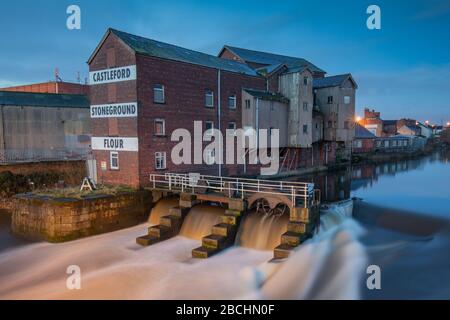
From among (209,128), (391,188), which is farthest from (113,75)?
(391,188)

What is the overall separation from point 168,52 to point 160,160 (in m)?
6.89

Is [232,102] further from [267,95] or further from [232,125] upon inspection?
[267,95]

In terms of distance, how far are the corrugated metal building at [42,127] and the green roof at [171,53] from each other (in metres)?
12.1

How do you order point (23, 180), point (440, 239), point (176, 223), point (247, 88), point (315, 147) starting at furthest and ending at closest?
1. point (315, 147)
2. point (247, 88)
3. point (23, 180)
4. point (176, 223)
5. point (440, 239)

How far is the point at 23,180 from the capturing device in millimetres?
22578

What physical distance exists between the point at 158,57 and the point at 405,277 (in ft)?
52.6

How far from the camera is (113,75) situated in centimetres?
1894

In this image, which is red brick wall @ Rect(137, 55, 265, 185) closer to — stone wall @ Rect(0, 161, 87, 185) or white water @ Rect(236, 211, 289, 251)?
white water @ Rect(236, 211, 289, 251)

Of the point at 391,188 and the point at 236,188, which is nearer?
the point at 236,188

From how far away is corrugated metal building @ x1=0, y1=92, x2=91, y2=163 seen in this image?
2589 centimetres

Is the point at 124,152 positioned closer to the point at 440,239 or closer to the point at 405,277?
the point at 405,277

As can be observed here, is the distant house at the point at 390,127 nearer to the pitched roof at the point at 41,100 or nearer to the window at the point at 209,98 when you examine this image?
the window at the point at 209,98
